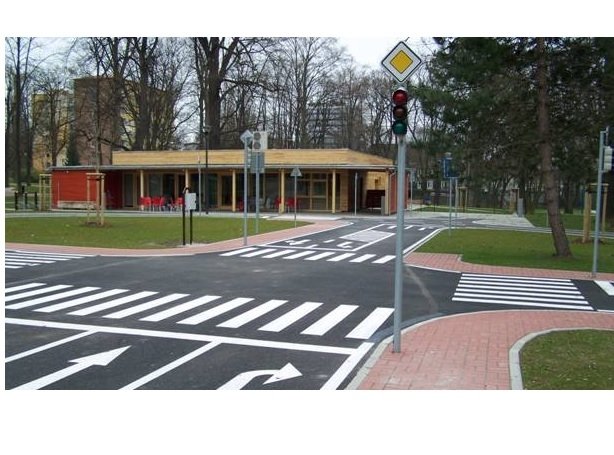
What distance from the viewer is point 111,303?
394 inches

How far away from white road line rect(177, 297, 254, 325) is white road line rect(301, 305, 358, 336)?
164 cm

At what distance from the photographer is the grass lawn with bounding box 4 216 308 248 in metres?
19.7

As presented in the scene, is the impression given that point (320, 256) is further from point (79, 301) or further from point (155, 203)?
point (155, 203)

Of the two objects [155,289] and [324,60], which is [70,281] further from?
[324,60]

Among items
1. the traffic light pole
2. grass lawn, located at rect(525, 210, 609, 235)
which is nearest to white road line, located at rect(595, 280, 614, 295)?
the traffic light pole

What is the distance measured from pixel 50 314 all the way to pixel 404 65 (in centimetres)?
652

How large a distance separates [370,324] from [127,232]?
53.9 feet

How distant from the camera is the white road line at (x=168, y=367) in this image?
580 centimetres

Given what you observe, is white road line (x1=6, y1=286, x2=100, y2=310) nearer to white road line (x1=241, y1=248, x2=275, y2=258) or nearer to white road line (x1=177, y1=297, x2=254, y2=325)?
white road line (x1=177, y1=297, x2=254, y2=325)

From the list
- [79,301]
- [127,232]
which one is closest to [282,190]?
[127,232]

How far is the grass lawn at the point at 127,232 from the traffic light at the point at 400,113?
1334cm

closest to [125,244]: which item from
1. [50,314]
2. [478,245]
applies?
[50,314]

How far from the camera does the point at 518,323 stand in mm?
8781

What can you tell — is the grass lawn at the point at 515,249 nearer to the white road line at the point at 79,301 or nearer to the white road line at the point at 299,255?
the white road line at the point at 299,255
